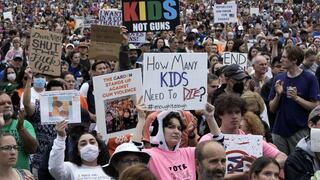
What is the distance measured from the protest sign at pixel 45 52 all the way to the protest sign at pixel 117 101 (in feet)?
7.55

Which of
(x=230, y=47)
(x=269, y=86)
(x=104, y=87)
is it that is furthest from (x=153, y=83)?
(x=230, y=47)

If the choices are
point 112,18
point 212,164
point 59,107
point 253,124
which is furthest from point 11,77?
point 212,164

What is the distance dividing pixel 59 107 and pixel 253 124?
68.2 inches

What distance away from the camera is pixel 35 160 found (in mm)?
8047

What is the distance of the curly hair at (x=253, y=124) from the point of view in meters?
6.88

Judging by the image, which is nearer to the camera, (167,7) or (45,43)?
(45,43)

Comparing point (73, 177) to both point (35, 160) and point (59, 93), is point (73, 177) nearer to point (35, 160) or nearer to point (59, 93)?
point (59, 93)

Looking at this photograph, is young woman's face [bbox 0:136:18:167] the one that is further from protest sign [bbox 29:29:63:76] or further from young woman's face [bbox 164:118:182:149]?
protest sign [bbox 29:29:63:76]

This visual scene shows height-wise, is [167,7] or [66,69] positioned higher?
[167,7]

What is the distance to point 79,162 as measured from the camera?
21.4 ft

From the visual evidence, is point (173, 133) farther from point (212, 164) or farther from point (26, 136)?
point (26, 136)

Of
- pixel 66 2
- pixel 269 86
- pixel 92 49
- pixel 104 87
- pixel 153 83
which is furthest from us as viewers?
pixel 66 2

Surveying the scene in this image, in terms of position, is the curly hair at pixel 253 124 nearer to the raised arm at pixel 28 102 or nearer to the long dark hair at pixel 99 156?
the long dark hair at pixel 99 156

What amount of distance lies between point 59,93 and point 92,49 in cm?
427
